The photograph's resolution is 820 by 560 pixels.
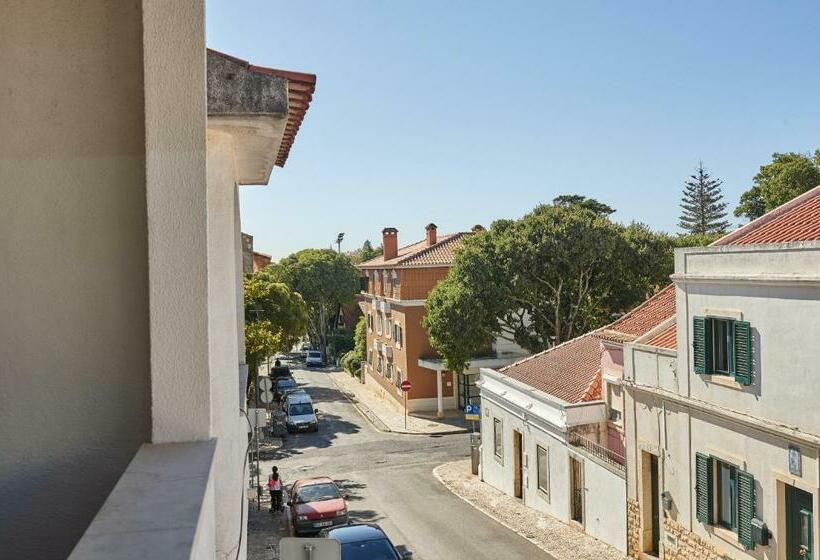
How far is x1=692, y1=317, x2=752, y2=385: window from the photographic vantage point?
11.5m

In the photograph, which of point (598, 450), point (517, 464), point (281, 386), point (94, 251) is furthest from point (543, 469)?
point (281, 386)

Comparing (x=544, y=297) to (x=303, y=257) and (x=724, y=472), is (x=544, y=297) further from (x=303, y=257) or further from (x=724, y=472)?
(x=303, y=257)

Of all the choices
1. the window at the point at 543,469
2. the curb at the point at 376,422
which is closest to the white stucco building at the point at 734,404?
the window at the point at 543,469

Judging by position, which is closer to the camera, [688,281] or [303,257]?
[688,281]

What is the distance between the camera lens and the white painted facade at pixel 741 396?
10328mm

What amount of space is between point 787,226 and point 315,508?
12073 millimetres

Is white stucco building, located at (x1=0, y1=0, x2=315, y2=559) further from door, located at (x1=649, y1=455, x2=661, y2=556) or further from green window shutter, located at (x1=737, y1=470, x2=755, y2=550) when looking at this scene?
door, located at (x1=649, y1=455, x2=661, y2=556)

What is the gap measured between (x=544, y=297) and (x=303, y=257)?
30.8m

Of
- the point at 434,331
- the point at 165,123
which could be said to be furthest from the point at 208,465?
the point at 434,331

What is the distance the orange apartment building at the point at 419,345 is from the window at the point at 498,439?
9.56 m

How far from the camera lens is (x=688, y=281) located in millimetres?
12852

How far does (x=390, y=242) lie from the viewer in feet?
136

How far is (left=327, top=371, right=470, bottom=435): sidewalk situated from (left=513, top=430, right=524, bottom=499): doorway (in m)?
9.62

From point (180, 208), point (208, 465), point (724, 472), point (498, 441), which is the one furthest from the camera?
point (498, 441)
